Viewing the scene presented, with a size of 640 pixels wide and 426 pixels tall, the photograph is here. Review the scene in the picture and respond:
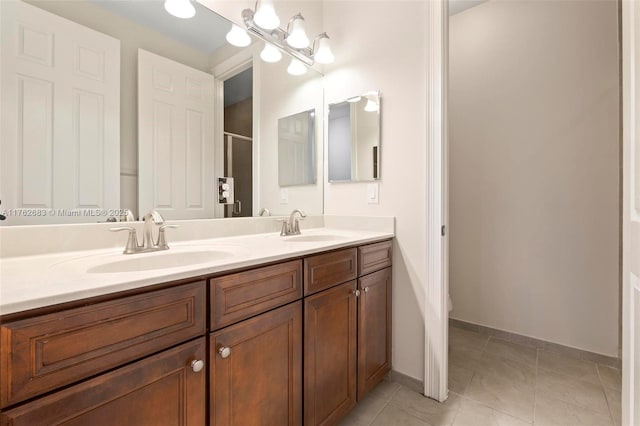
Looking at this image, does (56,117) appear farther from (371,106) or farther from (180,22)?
(371,106)

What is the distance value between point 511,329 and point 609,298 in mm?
628

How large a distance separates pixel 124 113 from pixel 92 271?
2.16 ft

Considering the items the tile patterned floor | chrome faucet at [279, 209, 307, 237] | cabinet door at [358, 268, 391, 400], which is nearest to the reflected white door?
the tile patterned floor

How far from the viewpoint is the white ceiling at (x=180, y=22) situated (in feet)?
3.75

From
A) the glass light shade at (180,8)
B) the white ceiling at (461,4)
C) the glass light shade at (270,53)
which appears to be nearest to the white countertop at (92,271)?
the glass light shade at (180,8)

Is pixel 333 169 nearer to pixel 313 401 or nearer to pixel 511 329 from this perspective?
pixel 313 401

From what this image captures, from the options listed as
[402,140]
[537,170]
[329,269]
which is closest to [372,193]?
[402,140]

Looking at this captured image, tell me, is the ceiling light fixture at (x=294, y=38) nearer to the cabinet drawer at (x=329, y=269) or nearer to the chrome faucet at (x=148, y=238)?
the chrome faucet at (x=148, y=238)

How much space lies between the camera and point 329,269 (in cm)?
122

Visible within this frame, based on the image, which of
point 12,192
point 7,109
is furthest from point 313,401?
point 7,109

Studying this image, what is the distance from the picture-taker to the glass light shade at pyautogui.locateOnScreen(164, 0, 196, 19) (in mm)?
1255

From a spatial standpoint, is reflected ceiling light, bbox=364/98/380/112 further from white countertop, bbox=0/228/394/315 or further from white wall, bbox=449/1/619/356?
white wall, bbox=449/1/619/356

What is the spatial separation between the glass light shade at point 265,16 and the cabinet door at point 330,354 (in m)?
1.42

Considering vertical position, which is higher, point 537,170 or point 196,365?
point 537,170
